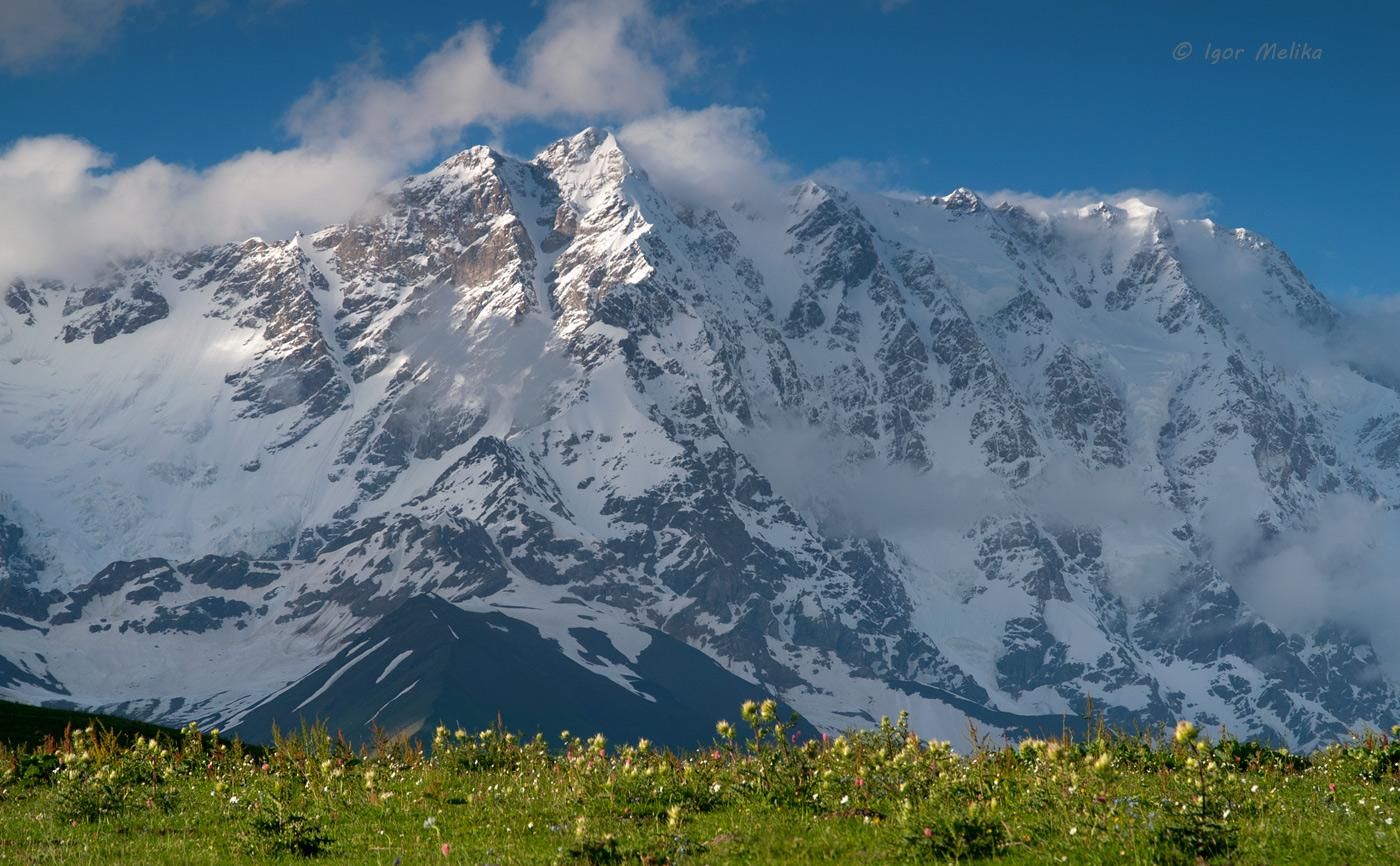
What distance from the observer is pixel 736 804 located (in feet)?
67.3

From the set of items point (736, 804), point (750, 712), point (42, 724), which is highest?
point (750, 712)

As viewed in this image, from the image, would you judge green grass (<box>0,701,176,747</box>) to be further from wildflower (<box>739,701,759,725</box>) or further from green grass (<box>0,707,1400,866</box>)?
wildflower (<box>739,701,759,725</box>)

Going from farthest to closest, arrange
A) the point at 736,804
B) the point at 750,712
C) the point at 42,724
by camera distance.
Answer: the point at 42,724 < the point at 736,804 < the point at 750,712

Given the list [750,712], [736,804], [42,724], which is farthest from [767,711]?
[42,724]

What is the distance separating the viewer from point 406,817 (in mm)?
20969

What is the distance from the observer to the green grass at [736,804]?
16516 millimetres

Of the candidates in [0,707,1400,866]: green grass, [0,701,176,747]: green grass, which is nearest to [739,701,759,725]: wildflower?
[0,707,1400,866]: green grass

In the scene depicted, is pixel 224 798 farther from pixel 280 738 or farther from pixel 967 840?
pixel 967 840

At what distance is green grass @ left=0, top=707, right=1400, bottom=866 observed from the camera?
1652 centimetres

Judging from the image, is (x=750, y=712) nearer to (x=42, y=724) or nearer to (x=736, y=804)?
(x=736, y=804)

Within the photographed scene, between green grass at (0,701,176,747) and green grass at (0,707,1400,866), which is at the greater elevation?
green grass at (0,707,1400,866)

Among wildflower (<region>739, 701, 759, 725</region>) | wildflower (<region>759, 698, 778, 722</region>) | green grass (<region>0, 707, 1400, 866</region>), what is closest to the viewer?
green grass (<region>0, 707, 1400, 866</region>)

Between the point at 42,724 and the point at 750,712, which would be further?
the point at 42,724

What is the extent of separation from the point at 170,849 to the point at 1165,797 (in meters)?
12.6
